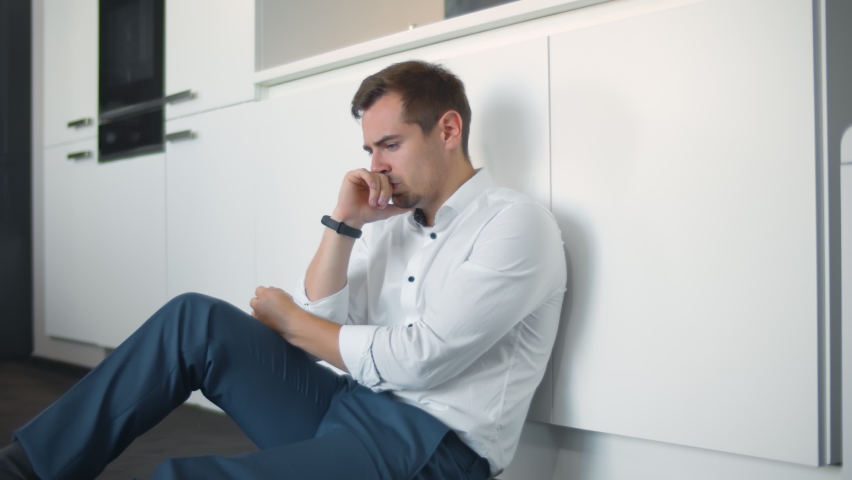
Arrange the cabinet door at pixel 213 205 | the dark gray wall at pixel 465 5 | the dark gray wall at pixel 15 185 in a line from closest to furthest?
the dark gray wall at pixel 465 5
the cabinet door at pixel 213 205
the dark gray wall at pixel 15 185

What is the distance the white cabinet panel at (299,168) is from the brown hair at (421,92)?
13.5 inches

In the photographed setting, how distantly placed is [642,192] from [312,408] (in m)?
0.70

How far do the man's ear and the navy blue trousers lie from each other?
0.49 meters

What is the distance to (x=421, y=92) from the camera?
1.30 m

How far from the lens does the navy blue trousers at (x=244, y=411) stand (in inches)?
38.5

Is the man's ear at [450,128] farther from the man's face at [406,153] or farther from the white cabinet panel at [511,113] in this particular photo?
the white cabinet panel at [511,113]

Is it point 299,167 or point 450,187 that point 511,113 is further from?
point 299,167

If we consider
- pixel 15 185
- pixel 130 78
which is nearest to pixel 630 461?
pixel 130 78

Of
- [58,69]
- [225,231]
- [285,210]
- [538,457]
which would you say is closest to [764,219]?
[538,457]

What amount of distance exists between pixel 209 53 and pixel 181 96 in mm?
185

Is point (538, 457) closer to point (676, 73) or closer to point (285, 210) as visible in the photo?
point (676, 73)

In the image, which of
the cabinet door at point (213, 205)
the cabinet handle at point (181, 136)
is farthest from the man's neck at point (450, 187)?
the cabinet handle at point (181, 136)

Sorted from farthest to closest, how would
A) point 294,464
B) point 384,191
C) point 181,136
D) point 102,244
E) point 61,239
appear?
point 61,239 < point 102,244 < point 181,136 < point 384,191 < point 294,464

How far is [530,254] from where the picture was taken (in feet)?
3.64
